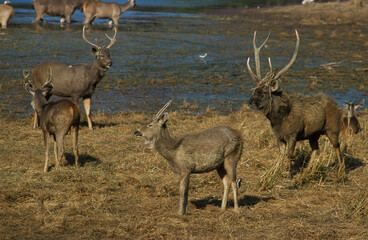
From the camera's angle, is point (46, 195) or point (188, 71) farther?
point (188, 71)

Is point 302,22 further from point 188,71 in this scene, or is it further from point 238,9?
point 188,71

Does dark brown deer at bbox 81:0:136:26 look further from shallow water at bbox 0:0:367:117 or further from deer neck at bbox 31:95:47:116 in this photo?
deer neck at bbox 31:95:47:116

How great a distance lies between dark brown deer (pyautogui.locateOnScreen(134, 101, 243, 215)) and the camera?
749cm

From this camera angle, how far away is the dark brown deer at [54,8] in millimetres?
34219

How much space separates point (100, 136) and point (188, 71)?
29.7 ft

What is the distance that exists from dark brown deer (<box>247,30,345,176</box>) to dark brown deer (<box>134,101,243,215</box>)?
5.25 ft

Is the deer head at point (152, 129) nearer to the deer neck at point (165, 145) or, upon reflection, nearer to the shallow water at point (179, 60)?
the deer neck at point (165, 145)

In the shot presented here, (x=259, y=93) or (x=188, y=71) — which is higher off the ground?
(x=259, y=93)

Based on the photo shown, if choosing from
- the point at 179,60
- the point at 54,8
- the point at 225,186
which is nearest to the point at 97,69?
the point at 225,186

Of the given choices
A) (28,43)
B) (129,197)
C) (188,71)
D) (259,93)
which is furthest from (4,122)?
(28,43)

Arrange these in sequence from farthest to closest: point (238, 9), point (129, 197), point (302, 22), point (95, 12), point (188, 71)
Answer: point (238, 9) → point (302, 22) → point (95, 12) → point (188, 71) → point (129, 197)

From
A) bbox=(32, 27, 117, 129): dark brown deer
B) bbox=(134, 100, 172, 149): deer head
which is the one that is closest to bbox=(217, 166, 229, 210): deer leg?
bbox=(134, 100, 172, 149): deer head

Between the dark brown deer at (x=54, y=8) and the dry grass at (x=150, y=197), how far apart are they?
23631 mm

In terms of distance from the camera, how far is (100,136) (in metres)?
12.2
